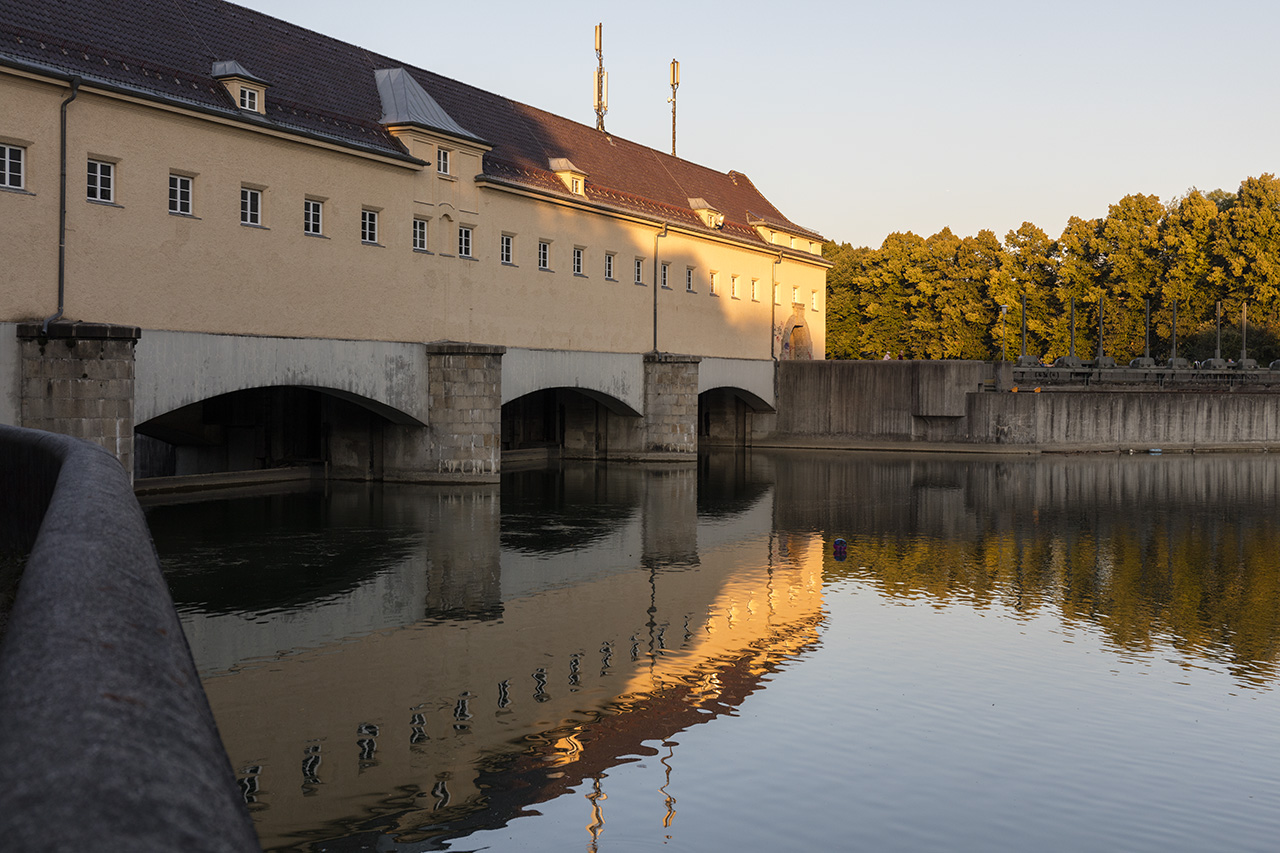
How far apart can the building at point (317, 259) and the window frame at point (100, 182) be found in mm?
45

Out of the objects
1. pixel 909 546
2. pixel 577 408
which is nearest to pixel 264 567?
pixel 909 546

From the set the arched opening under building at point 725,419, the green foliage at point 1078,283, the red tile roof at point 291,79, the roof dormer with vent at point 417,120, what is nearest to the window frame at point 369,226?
the red tile roof at point 291,79

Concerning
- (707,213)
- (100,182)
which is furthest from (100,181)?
(707,213)

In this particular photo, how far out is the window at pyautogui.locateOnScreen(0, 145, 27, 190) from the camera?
75.3 ft

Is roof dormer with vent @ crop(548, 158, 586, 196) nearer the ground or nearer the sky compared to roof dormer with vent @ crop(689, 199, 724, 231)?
nearer the ground

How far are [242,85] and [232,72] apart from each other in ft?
1.09

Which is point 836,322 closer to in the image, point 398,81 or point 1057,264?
point 1057,264

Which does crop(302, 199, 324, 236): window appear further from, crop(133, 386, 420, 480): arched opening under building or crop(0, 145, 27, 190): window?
crop(0, 145, 27, 190): window

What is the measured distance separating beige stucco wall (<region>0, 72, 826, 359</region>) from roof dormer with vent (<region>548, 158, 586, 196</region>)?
78 centimetres

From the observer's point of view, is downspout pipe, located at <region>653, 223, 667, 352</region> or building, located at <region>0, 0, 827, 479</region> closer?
building, located at <region>0, 0, 827, 479</region>

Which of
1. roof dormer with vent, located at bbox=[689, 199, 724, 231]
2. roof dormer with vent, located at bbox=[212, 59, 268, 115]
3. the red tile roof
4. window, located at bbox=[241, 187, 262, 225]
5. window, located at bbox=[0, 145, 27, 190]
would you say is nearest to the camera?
window, located at bbox=[0, 145, 27, 190]

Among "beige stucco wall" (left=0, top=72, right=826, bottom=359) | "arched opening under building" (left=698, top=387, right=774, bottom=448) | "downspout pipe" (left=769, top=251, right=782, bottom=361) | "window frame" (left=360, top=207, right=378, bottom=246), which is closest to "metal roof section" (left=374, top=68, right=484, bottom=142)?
"beige stucco wall" (left=0, top=72, right=826, bottom=359)

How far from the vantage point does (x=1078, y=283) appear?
7988 centimetres

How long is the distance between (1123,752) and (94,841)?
31.9 ft
